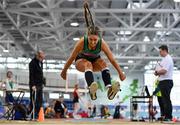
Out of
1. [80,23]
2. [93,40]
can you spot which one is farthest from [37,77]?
[80,23]

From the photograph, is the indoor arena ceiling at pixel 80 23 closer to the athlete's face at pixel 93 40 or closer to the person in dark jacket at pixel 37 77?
the person in dark jacket at pixel 37 77

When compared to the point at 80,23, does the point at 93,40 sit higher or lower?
lower

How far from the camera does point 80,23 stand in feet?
72.0

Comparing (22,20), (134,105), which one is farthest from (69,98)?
(134,105)

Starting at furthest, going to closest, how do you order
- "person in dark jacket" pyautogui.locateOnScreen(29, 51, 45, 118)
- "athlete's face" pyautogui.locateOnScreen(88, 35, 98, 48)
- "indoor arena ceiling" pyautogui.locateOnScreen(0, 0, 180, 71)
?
"indoor arena ceiling" pyautogui.locateOnScreen(0, 0, 180, 71), "person in dark jacket" pyautogui.locateOnScreen(29, 51, 45, 118), "athlete's face" pyautogui.locateOnScreen(88, 35, 98, 48)

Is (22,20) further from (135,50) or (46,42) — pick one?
(135,50)

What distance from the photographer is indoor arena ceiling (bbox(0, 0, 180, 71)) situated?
630 inches

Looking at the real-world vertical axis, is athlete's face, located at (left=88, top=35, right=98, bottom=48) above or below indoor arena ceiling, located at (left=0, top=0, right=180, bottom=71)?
below

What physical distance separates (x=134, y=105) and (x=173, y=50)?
15.9 m

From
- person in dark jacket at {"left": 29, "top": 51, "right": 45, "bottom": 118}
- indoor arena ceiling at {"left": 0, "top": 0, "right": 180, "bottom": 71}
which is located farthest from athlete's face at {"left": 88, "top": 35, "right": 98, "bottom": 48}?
indoor arena ceiling at {"left": 0, "top": 0, "right": 180, "bottom": 71}

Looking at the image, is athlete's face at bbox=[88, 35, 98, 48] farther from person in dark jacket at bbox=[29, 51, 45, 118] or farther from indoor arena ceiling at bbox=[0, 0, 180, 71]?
indoor arena ceiling at bbox=[0, 0, 180, 71]

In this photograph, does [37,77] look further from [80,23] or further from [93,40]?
[80,23]

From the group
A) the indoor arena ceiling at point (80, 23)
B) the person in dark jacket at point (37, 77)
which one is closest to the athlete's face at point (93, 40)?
the person in dark jacket at point (37, 77)

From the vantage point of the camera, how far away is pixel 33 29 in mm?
19734
